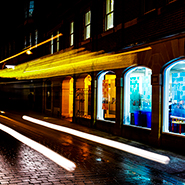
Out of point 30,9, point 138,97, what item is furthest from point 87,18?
point 30,9

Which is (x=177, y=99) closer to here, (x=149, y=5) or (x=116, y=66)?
(x=116, y=66)


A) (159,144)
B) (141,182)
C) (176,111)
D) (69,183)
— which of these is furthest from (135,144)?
(69,183)

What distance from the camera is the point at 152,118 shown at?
31.4 ft

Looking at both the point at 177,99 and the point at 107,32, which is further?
the point at 107,32

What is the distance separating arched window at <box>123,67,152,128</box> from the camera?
33.9ft

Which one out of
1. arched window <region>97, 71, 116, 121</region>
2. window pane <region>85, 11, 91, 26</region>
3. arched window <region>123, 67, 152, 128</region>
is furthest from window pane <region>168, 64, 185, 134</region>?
window pane <region>85, 11, 91, 26</region>

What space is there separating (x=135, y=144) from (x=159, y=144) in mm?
989

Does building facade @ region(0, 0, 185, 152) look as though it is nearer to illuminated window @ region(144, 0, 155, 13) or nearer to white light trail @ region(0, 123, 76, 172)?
illuminated window @ region(144, 0, 155, 13)

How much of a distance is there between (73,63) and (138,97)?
618 cm

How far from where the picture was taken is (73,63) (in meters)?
15.8

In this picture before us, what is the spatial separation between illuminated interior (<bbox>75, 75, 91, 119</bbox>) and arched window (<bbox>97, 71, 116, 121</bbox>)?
1144 millimetres

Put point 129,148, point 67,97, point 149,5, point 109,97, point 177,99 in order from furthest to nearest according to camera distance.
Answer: point 67,97 → point 109,97 → point 149,5 → point 177,99 → point 129,148

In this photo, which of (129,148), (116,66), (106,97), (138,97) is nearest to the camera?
(129,148)

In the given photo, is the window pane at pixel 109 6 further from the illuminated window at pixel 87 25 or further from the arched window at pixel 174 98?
the arched window at pixel 174 98
